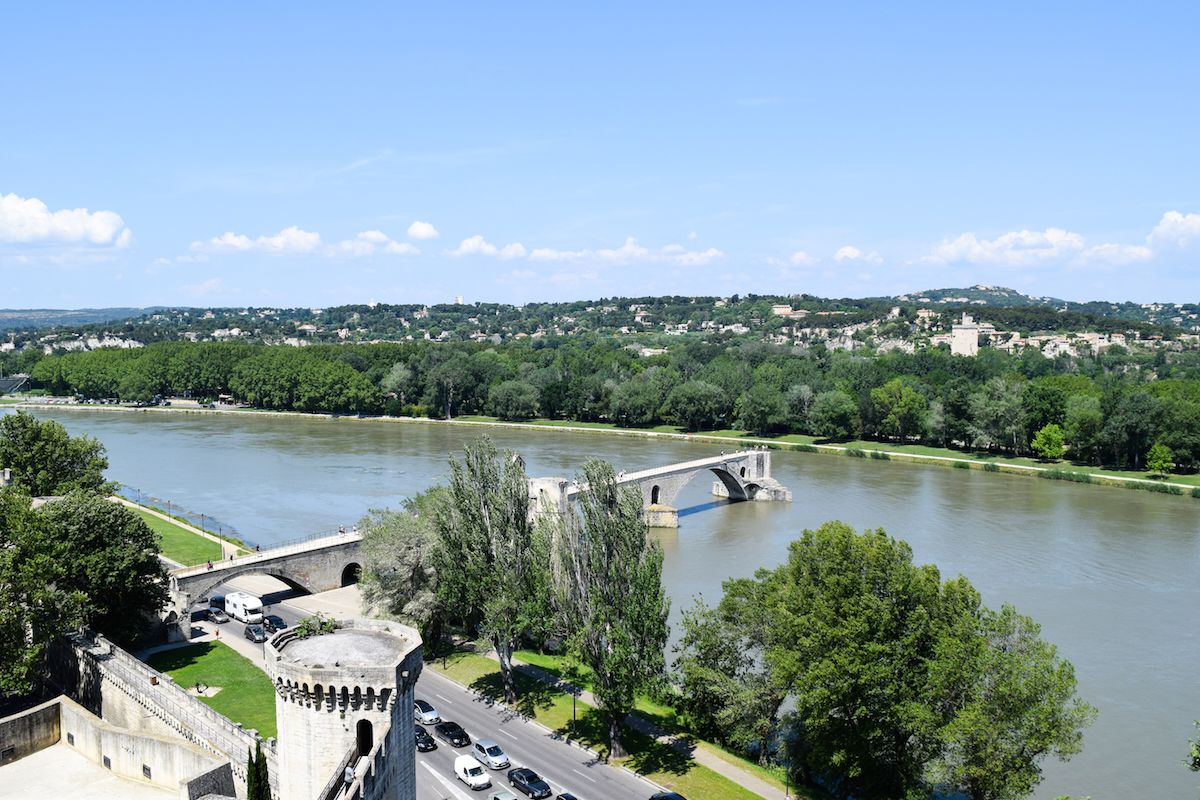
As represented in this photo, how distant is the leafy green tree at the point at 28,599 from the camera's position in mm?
28438

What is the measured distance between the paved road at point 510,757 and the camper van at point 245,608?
31.5ft

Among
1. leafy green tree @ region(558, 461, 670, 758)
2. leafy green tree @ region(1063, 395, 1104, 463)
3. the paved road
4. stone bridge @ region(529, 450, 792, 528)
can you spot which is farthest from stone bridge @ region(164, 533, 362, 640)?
leafy green tree @ region(1063, 395, 1104, 463)

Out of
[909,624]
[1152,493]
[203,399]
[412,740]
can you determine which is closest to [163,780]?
[412,740]

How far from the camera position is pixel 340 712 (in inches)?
694

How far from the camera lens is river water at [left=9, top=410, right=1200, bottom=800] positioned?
33.8 meters

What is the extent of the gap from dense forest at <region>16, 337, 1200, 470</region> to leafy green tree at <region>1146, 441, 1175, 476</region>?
1.54 m

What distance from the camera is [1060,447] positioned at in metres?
89.1

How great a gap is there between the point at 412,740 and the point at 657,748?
12.0 m

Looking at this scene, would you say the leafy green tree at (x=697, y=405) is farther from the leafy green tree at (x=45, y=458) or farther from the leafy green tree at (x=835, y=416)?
the leafy green tree at (x=45, y=458)

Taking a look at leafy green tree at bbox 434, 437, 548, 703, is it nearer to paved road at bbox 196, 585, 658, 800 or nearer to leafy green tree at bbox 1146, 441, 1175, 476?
paved road at bbox 196, 585, 658, 800

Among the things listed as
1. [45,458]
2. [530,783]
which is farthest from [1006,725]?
[45,458]

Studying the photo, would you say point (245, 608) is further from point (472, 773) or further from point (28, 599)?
point (472, 773)

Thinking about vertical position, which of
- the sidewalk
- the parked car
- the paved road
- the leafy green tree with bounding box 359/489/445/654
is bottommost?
the sidewalk

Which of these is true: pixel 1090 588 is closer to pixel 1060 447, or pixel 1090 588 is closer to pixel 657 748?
pixel 657 748
